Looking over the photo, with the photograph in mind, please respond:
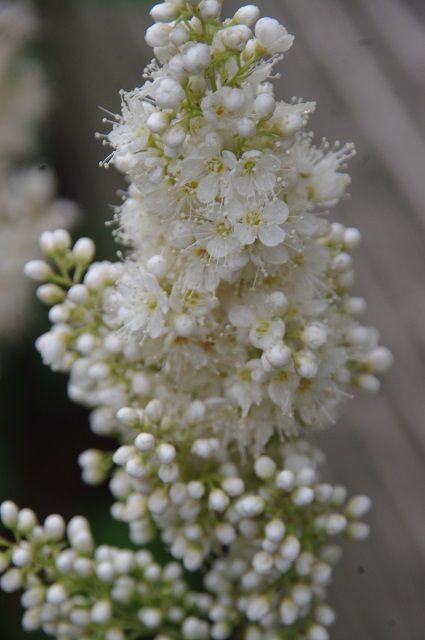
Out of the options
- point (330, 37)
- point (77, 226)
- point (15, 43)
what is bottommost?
point (330, 37)

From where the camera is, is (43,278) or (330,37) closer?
(43,278)

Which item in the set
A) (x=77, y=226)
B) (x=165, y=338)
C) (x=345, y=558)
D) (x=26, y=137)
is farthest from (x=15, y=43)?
(x=345, y=558)

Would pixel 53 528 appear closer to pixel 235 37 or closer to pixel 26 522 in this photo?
pixel 26 522

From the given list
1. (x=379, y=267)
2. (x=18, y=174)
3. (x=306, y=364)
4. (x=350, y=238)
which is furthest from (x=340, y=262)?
(x=18, y=174)

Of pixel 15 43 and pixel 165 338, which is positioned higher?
pixel 15 43

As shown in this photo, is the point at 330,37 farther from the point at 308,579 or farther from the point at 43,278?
the point at 308,579

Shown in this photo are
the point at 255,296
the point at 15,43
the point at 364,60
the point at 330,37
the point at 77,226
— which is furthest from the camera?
the point at 77,226

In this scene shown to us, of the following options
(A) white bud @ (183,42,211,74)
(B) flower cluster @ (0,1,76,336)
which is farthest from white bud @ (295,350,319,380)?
(B) flower cluster @ (0,1,76,336)

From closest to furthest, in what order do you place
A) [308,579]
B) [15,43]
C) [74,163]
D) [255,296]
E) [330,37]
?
[255,296]
[308,579]
[330,37]
[15,43]
[74,163]
